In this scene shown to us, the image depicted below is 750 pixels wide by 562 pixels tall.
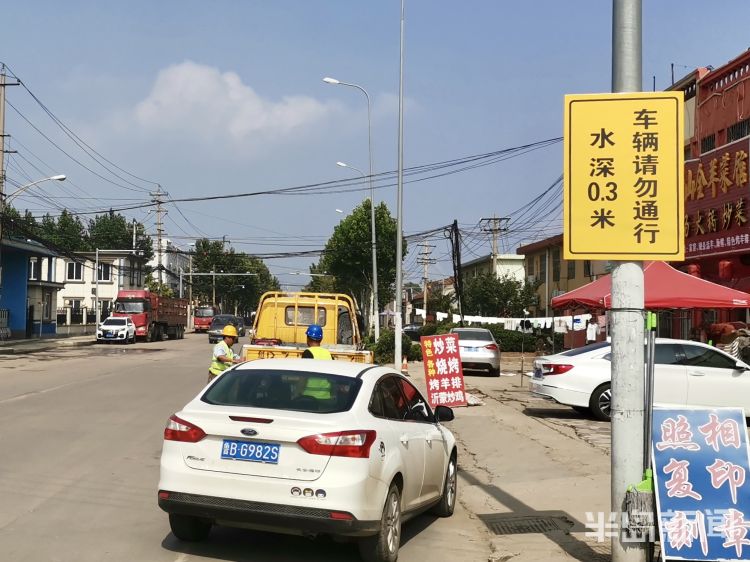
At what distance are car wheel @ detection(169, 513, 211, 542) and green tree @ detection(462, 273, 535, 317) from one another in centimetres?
4689

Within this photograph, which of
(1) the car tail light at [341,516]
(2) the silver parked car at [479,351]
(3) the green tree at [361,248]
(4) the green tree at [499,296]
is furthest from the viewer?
(3) the green tree at [361,248]

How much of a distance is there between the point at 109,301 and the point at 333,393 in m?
77.6

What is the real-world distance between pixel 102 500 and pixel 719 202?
16.3 meters

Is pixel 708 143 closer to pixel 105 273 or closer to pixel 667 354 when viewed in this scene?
pixel 667 354

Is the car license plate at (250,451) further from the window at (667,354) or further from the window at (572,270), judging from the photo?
the window at (572,270)

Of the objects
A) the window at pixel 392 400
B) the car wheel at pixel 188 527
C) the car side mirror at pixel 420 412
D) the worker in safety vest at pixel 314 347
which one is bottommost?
the car wheel at pixel 188 527

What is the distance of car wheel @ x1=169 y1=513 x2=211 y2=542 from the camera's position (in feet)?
20.1

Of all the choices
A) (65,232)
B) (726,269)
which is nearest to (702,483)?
(726,269)

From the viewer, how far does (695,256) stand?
797 inches

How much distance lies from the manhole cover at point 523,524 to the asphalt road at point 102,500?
21cm

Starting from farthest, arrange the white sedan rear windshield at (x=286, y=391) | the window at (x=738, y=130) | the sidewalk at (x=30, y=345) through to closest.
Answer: the sidewalk at (x=30, y=345), the window at (x=738, y=130), the white sedan rear windshield at (x=286, y=391)

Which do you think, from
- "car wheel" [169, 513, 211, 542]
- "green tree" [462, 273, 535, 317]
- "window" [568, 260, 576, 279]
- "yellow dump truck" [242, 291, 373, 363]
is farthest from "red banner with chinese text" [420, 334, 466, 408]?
"green tree" [462, 273, 535, 317]

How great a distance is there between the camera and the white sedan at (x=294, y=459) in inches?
212

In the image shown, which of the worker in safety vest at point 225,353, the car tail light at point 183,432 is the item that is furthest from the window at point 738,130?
the car tail light at point 183,432
